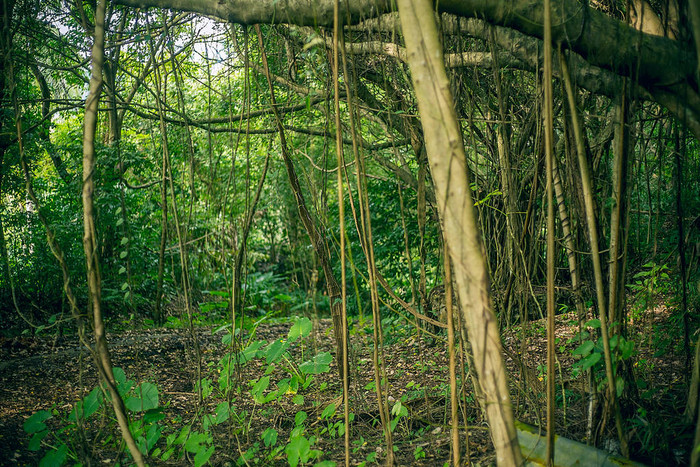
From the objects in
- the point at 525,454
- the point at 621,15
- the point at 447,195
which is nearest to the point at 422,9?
the point at 447,195

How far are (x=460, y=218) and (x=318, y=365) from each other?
1876mm

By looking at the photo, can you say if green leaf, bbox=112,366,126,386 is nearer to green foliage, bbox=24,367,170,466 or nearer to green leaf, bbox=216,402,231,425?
green foliage, bbox=24,367,170,466

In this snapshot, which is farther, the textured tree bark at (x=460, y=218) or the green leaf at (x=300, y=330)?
the green leaf at (x=300, y=330)

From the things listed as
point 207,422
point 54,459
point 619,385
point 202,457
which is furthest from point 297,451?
point 619,385

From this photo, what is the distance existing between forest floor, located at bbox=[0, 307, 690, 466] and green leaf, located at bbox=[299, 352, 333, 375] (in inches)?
7.0

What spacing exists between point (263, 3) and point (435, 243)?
3.74m

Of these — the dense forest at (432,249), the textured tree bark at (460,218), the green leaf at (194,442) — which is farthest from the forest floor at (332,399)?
the textured tree bark at (460,218)

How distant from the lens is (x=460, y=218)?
47.1 inches

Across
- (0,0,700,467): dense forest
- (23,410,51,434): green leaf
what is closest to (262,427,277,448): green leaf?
(0,0,700,467): dense forest

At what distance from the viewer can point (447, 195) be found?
120cm

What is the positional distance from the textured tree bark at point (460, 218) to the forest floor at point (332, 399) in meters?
0.64

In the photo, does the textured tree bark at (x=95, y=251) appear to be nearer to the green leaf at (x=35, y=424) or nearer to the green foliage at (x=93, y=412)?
the green foliage at (x=93, y=412)

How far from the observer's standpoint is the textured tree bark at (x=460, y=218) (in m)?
1.19

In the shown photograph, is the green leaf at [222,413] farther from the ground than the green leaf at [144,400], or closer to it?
closer to it
